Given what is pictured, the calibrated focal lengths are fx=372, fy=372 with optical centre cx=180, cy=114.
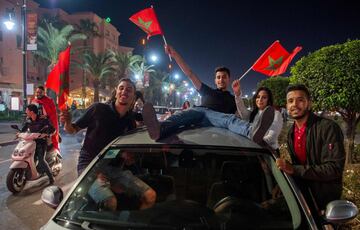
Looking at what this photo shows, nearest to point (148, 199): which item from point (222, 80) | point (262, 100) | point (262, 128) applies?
point (262, 128)

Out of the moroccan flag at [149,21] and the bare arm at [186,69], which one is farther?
the moroccan flag at [149,21]

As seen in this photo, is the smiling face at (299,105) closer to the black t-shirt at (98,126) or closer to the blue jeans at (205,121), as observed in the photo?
the blue jeans at (205,121)

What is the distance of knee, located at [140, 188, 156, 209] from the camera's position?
267 centimetres

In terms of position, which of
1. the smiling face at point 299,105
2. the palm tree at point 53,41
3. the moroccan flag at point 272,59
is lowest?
the smiling face at point 299,105

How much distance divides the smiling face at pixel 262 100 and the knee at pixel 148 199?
266cm

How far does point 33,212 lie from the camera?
5648 millimetres

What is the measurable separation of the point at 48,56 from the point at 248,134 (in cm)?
3459

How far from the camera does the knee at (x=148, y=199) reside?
267 centimetres

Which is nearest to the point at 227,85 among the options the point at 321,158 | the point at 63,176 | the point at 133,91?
the point at 133,91

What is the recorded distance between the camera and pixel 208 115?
3.82 meters

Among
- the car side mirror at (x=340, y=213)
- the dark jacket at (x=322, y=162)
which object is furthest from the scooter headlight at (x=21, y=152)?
the car side mirror at (x=340, y=213)

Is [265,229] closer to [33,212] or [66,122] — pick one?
[66,122]

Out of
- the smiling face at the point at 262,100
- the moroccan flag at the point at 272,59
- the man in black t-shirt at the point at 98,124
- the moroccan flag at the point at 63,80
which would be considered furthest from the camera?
the moroccan flag at the point at 272,59

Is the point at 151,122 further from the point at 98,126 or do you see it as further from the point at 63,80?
the point at 63,80
